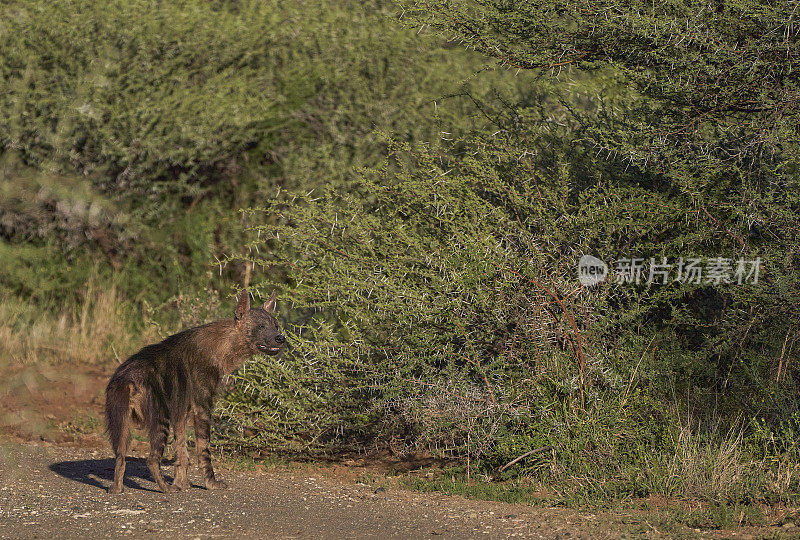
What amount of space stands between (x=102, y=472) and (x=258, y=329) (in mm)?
2011

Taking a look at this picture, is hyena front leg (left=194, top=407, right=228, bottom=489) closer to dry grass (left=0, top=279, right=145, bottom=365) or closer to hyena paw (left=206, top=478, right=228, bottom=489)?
hyena paw (left=206, top=478, right=228, bottom=489)

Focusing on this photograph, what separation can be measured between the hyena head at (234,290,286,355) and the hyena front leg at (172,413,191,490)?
29.7 inches

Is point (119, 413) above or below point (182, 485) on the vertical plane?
above

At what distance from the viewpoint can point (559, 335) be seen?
789 cm

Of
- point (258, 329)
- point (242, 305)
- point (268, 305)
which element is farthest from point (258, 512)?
point (268, 305)

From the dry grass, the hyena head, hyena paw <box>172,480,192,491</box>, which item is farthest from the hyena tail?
the dry grass

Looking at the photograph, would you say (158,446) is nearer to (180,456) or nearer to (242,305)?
(180,456)

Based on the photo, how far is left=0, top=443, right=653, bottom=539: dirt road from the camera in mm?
6254

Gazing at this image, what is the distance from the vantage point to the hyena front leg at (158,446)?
24.0 feet

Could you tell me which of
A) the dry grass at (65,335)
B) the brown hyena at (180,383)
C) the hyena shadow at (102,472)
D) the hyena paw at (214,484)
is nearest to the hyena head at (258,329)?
the brown hyena at (180,383)

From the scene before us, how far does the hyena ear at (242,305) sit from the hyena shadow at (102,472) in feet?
4.71

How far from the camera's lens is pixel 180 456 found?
746 centimetres

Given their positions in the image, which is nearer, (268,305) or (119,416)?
(119,416)

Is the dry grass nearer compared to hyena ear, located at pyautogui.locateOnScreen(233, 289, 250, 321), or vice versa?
hyena ear, located at pyautogui.locateOnScreen(233, 289, 250, 321)
